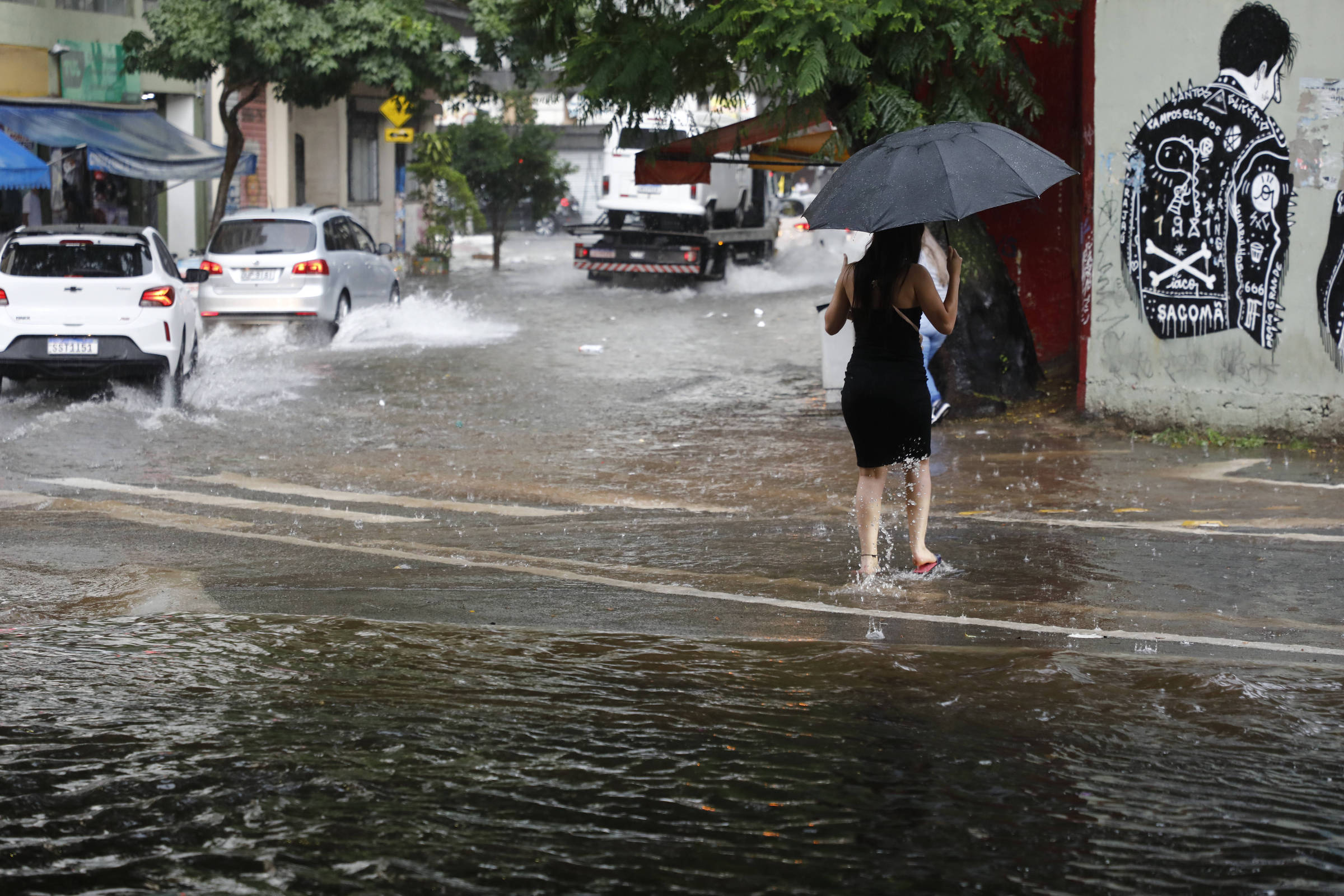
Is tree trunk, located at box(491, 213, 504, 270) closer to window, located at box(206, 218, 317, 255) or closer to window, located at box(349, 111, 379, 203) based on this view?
window, located at box(349, 111, 379, 203)

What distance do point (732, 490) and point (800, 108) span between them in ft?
11.6

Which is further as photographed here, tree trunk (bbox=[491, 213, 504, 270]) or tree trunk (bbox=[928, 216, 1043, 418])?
tree trunk (bbox=[491, 213, 504, 270])

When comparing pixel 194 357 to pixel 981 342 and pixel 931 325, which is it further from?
pixel 931 325

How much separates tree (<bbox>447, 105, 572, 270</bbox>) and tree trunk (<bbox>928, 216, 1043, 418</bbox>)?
897 inches

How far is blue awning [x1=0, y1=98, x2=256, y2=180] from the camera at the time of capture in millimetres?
20109

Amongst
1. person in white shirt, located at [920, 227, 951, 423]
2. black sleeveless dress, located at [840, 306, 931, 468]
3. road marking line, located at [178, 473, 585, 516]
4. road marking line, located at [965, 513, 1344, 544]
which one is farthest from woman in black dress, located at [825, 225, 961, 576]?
road marking line, located at [178, 473, 585, 516]

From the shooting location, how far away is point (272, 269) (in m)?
18.1

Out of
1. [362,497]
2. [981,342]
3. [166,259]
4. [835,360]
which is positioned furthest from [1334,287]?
[166,259]

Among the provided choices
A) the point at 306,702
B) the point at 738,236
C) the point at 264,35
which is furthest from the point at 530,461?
the point at 738,236

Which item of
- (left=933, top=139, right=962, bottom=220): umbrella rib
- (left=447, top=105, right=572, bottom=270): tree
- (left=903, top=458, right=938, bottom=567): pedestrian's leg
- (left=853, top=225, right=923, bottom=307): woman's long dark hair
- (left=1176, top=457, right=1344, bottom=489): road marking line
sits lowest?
(left=1176, top=457, right=1344, bottom=489): road marking line

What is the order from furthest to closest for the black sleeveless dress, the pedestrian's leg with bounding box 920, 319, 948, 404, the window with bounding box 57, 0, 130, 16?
1. the window with bounding box 57, 0, 130, 16
2. the pedestrian's leg with bounding box 920, 319, 948, 404
3. the black sleeveless dress

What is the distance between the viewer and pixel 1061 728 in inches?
190

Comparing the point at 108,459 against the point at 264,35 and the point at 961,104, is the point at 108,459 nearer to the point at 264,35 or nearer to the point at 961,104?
the point at 961,104

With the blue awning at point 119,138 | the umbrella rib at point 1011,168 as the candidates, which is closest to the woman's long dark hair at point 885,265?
the umbrella rib at point 1011,168
